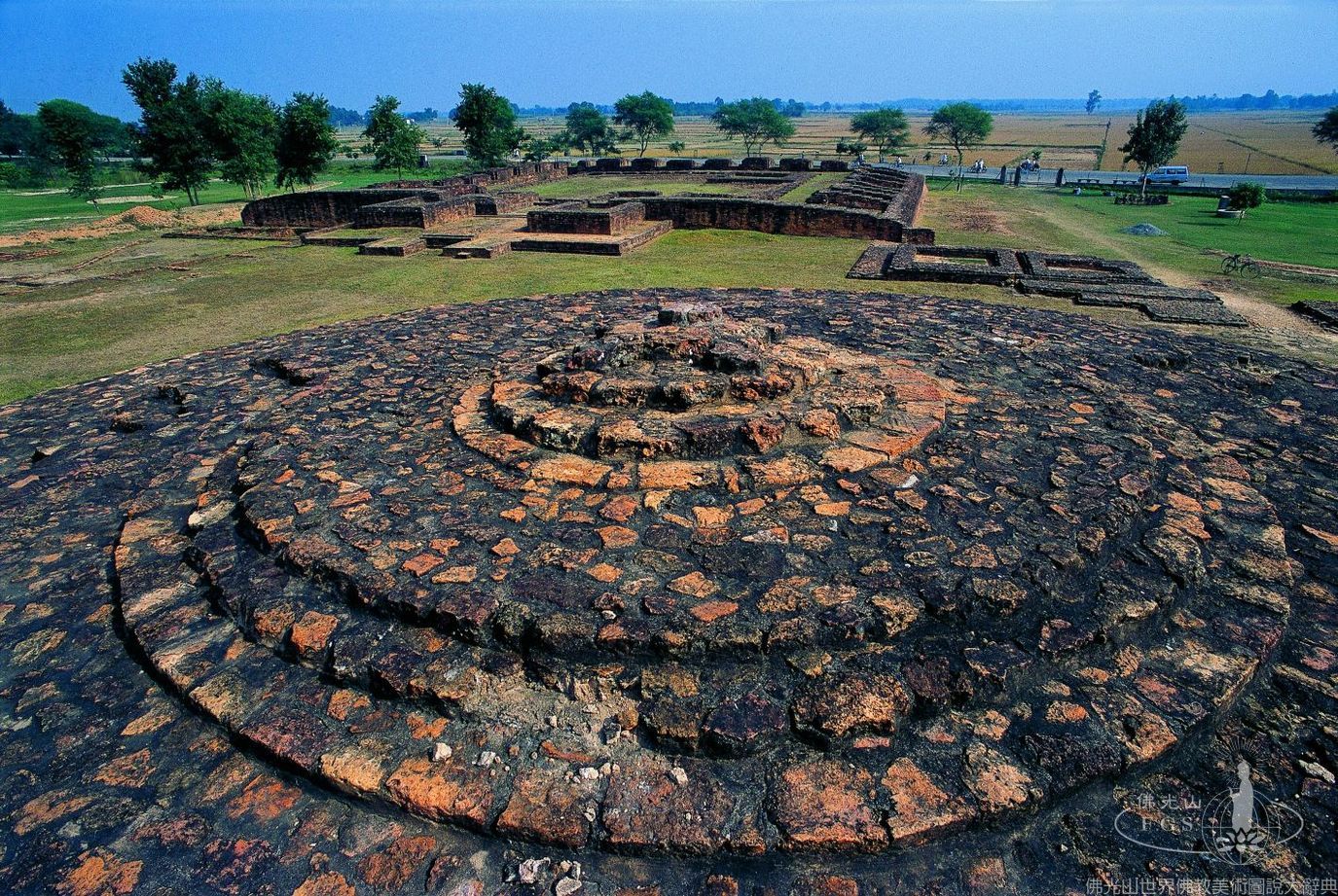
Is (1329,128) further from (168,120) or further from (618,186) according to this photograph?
(168,120)

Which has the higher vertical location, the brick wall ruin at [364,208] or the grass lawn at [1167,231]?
the brick wall ruin at [364,208]

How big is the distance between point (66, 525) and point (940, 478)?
5.13 metres

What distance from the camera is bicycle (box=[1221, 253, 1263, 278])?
1161 centimetres

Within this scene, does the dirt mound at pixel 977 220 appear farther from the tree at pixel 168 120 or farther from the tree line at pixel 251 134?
the tree at pixel 168 120

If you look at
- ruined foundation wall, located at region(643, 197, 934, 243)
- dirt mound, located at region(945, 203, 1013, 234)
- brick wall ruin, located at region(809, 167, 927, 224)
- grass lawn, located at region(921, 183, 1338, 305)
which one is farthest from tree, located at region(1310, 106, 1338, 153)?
ruined foundation wall, located at region(643, 197, 934, 243)

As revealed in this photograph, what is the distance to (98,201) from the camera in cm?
2845

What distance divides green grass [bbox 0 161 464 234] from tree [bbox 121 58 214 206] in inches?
67.4

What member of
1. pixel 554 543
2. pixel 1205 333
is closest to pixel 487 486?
pixel 554 543

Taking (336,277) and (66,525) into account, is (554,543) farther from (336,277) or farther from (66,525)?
(336,277)

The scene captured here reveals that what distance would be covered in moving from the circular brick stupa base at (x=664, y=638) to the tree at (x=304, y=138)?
851 inches

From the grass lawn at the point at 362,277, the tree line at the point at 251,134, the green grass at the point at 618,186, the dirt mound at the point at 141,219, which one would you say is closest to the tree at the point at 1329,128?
the tree line at the point at 251,134

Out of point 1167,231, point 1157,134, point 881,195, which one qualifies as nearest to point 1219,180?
point 1157,134

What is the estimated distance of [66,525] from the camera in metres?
4.34

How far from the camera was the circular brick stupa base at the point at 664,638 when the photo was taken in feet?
7.54
